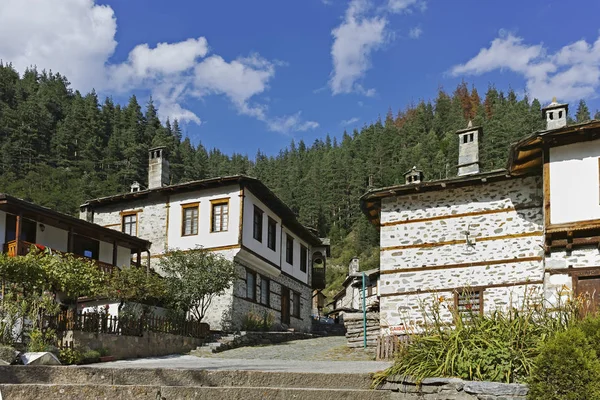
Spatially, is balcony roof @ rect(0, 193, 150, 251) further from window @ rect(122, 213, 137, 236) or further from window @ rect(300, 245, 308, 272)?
window @ rect(300, 245, 308, 272)

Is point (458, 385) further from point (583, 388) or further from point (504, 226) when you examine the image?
point (504, 226)

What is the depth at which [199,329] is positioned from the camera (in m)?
21.6

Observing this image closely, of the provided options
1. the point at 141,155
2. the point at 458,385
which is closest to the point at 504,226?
the point at 458,385

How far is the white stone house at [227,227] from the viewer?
2489 centimetres

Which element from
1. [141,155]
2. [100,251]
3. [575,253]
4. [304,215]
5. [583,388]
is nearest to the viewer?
[583,388]

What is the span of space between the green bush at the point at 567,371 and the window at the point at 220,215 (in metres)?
18.3

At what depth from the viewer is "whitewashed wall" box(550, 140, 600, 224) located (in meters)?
16.2

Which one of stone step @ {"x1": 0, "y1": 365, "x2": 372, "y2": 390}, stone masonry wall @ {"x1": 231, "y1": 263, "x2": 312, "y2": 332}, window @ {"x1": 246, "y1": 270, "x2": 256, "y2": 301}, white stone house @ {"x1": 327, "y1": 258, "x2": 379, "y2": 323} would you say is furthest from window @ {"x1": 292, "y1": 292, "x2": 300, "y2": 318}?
stone step @ {"x1": 0, "y1": 365, "x2": 372, "y2": 390}

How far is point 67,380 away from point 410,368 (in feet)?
14.8

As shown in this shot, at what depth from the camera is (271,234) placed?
93.0 ft

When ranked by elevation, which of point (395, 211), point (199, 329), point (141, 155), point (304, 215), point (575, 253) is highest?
point (141, 155)

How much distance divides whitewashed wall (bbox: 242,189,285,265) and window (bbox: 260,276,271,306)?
910mm

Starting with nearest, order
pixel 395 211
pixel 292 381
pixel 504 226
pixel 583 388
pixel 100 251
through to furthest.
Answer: pixel 583 388, pixel 292 381, pixel 504 226, pixel 395 211, pixel 100 251

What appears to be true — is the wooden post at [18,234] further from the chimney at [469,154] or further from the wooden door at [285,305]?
the chimney at [469,154]
